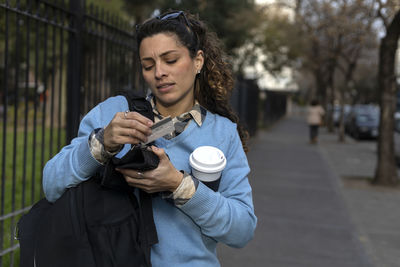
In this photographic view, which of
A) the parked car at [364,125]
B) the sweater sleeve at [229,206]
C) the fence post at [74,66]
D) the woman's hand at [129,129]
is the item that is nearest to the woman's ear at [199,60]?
the sweater sleeve at [229,206]

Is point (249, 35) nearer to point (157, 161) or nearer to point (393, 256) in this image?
point (393, 256)

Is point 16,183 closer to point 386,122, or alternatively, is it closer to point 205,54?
point 205,54

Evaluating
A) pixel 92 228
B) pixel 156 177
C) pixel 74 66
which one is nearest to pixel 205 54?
pixel 156 177

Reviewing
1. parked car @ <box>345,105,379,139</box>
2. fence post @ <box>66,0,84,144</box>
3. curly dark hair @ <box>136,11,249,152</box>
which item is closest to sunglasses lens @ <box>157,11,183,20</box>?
curly dark hair @ <box>136,11,249,152</box>

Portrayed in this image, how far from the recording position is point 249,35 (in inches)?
1220

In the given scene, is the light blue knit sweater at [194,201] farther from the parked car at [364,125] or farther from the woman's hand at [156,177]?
the parked car at [364,125]

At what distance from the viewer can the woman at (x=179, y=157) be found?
1428mm

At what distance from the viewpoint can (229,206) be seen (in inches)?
61.3

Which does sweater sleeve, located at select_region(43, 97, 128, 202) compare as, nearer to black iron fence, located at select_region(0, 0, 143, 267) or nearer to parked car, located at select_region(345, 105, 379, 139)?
black iron fence, located at select_region(0, 0, 143, 267)

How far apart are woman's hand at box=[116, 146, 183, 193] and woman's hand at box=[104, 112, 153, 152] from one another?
7 centimetres

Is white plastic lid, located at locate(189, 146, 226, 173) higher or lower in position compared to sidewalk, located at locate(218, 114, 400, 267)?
higher

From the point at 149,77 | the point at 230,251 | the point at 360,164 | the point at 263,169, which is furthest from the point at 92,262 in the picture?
the point at 360,164

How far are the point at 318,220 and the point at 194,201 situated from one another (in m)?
5.10

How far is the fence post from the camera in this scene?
4.11m
